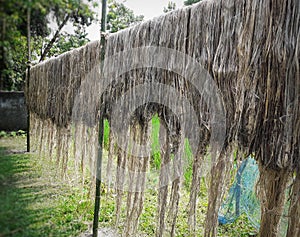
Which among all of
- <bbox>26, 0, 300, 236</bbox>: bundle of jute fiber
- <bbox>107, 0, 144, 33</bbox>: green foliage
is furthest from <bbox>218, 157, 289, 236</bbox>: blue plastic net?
<bbox>107, 0, 144, 33</bbox>: green foliage

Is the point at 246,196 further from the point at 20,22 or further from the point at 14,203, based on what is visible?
the point at 20,22

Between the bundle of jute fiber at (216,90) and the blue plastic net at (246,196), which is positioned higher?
the bundle of jute fiber at (216,90)

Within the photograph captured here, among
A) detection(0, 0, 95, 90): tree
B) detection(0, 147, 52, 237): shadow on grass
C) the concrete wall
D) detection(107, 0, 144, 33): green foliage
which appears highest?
detection(107, 0, 144, 33): green foliage

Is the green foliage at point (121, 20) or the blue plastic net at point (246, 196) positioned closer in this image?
the blue plastic net at point (246, 196)

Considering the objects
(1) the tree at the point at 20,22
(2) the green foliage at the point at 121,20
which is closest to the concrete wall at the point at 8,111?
(1) the tree at the point at 20,22

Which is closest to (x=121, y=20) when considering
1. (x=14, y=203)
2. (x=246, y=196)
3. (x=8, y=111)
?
(x=246, y=196)

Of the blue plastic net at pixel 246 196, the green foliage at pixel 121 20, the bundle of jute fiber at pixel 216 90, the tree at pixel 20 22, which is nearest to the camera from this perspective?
the tree at pixel 20 22

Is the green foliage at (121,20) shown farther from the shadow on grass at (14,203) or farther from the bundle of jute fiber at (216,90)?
the shadow on grass at (14,203)

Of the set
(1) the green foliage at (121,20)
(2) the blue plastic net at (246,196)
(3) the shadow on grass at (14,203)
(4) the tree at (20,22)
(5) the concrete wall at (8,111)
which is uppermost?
(1) the green foliage at (121,20)

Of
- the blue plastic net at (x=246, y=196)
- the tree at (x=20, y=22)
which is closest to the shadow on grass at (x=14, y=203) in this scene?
the tree at (x=20, y=22)

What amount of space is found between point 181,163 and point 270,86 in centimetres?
88

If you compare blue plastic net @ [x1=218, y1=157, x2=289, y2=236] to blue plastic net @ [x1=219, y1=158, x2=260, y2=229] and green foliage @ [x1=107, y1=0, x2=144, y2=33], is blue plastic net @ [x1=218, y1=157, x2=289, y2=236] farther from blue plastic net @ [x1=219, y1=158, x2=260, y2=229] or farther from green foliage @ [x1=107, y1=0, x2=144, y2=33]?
green foliage @ [x1=107, y1=0, x2=144, y2=33]

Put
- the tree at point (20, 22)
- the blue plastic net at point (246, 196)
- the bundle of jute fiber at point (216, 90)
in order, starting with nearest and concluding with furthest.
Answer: the tree at point (20, 22) → the bundle of jute fiber at point (216, 90) → the blue plastic net at point (246, 196)

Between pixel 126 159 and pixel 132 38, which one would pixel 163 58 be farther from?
pixel 126 159
